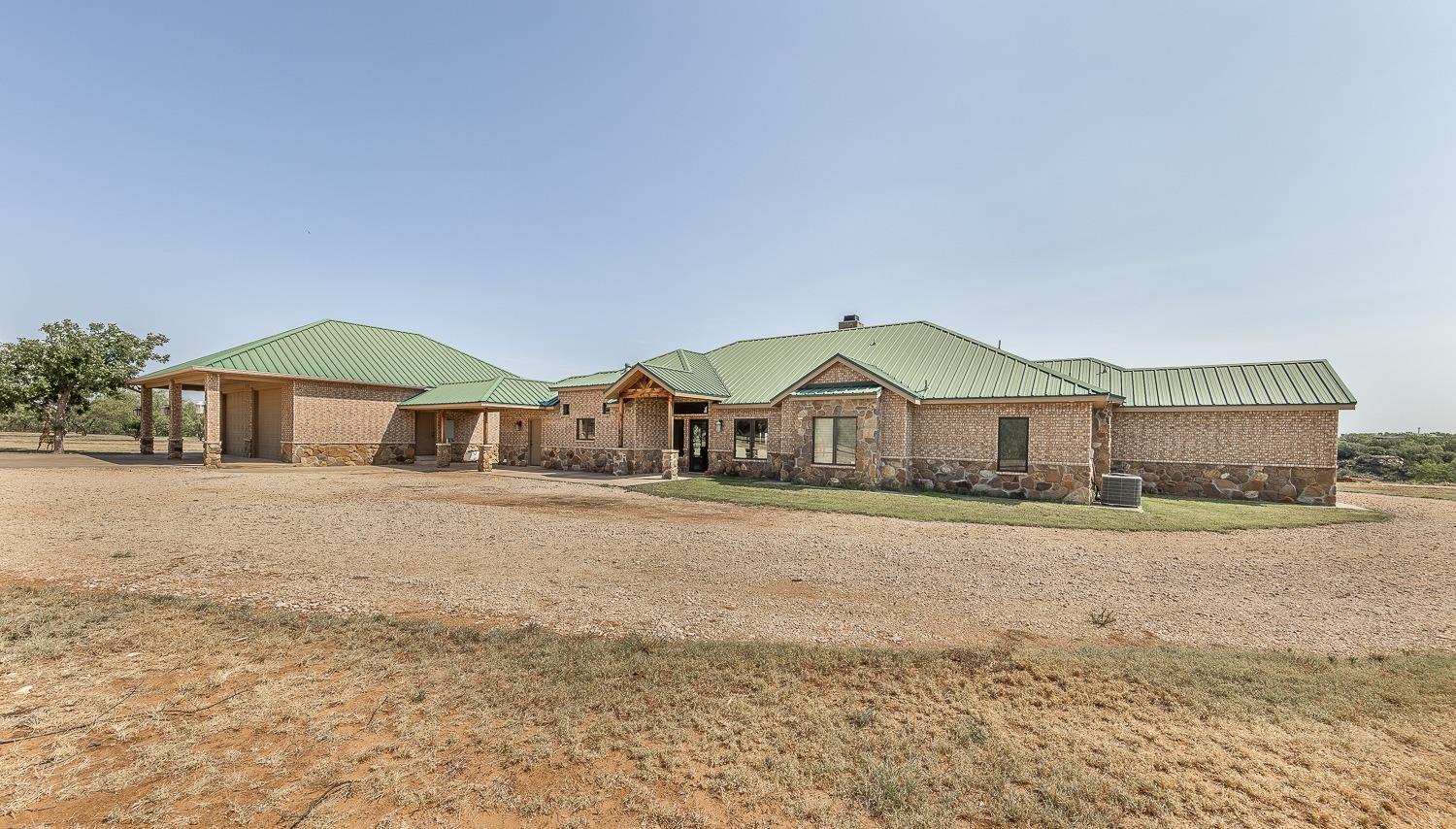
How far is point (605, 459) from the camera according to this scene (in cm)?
2441

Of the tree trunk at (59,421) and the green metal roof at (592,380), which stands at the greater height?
the green metal roof at (592,380)

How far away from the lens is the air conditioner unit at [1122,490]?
14.7 meters

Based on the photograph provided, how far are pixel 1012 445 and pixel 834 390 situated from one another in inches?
226

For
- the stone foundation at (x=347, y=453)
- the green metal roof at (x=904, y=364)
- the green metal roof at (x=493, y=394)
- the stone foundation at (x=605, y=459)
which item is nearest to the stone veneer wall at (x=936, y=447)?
the green metal roof at (x=904, y=364)

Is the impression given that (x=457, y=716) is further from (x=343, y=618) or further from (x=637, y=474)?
(x=637, y=474)

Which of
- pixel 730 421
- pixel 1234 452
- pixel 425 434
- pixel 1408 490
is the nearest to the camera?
pixel 1234 452

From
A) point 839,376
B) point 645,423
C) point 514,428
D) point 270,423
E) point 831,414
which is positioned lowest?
point 514,428

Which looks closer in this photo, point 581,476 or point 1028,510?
point 1028,510

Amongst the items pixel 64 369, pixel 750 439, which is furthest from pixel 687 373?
pixel 64 369

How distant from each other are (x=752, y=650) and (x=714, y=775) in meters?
1.70

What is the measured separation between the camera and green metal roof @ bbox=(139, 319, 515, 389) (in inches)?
936

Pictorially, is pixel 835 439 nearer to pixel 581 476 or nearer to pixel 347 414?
pixel 581 476

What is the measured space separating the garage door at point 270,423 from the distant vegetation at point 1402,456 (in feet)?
172

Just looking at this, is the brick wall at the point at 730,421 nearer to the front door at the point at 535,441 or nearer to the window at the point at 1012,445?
the window at the point at 1012,445
